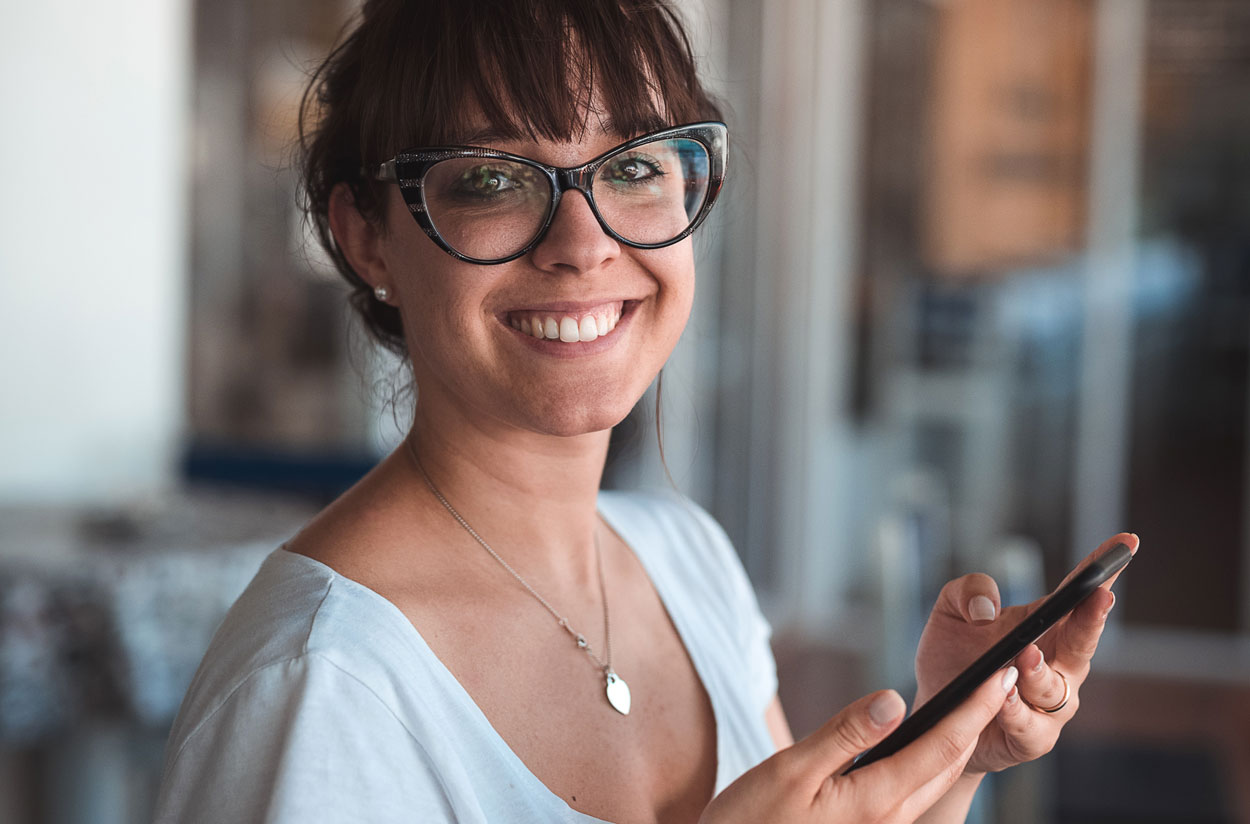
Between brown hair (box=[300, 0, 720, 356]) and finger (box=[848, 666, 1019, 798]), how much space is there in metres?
0.49

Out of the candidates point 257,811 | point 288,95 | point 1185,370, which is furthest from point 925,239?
point 257,811

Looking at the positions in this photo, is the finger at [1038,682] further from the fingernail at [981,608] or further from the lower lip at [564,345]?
the lower lip at [564,345]

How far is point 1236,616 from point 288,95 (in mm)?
5158

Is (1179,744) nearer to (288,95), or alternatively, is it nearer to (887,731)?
(887,731)

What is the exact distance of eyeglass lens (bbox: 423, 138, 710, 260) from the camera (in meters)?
0.87

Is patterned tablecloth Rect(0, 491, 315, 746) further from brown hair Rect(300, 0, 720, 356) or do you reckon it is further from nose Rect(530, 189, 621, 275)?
nose Rect(530, 189, 621, 275)

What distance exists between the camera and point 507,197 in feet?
2.87

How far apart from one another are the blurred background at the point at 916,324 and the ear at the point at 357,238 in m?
2.88

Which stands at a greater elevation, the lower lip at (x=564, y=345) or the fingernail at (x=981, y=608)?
the lower lip at (x=564, y=345)

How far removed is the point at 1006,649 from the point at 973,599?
16 cm

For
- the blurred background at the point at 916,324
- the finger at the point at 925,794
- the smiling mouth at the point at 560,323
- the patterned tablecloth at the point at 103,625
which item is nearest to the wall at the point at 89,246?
the blurred background at the point at 916,324

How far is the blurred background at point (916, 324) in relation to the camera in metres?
4.23

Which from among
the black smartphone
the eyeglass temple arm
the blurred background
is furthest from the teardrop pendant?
the blurred background

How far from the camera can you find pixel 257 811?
73 centimetres
